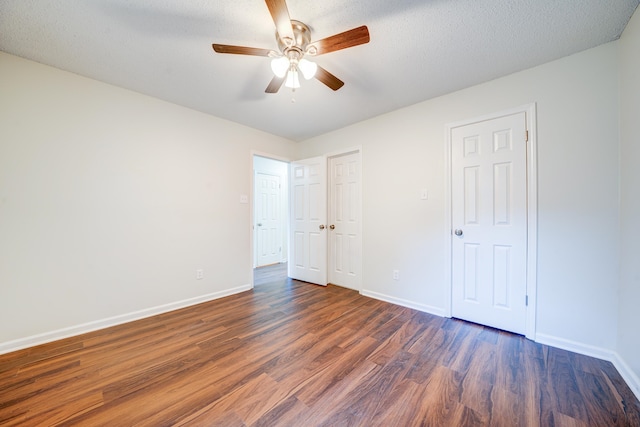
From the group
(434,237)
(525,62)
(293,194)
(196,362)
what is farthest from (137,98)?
(525,62)

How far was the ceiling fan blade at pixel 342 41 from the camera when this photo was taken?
1.36 metres

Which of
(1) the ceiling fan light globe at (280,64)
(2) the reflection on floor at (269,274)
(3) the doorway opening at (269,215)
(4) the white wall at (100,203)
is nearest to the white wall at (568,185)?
(1) the ceiling fan light globe at (280,64)

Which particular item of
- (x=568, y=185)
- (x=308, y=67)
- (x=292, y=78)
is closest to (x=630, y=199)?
(x=568, y=185)

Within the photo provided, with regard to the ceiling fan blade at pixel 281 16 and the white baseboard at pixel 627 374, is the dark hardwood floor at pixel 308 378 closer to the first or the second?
the white baseboard at pixel 627 374

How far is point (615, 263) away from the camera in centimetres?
172

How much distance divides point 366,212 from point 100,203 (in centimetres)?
295

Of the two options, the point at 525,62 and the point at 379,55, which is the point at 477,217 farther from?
the point at 379,55

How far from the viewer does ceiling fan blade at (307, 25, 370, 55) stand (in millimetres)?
1363

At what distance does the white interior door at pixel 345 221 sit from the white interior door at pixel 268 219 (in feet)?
6.77

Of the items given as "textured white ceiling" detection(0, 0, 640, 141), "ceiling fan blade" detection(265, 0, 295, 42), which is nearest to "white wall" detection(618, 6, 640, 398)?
"textured white ceiling" detection(0, 0, 640, 141)

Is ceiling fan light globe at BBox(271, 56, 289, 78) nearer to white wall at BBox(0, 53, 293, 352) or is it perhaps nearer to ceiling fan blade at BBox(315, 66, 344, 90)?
ceiling fan blade at BBox(315, 66, 344, 90)

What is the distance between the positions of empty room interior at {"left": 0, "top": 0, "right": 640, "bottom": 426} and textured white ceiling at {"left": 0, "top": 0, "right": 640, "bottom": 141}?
17 millimetres

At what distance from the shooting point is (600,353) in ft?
5.81

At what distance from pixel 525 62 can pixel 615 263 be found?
1.74m
